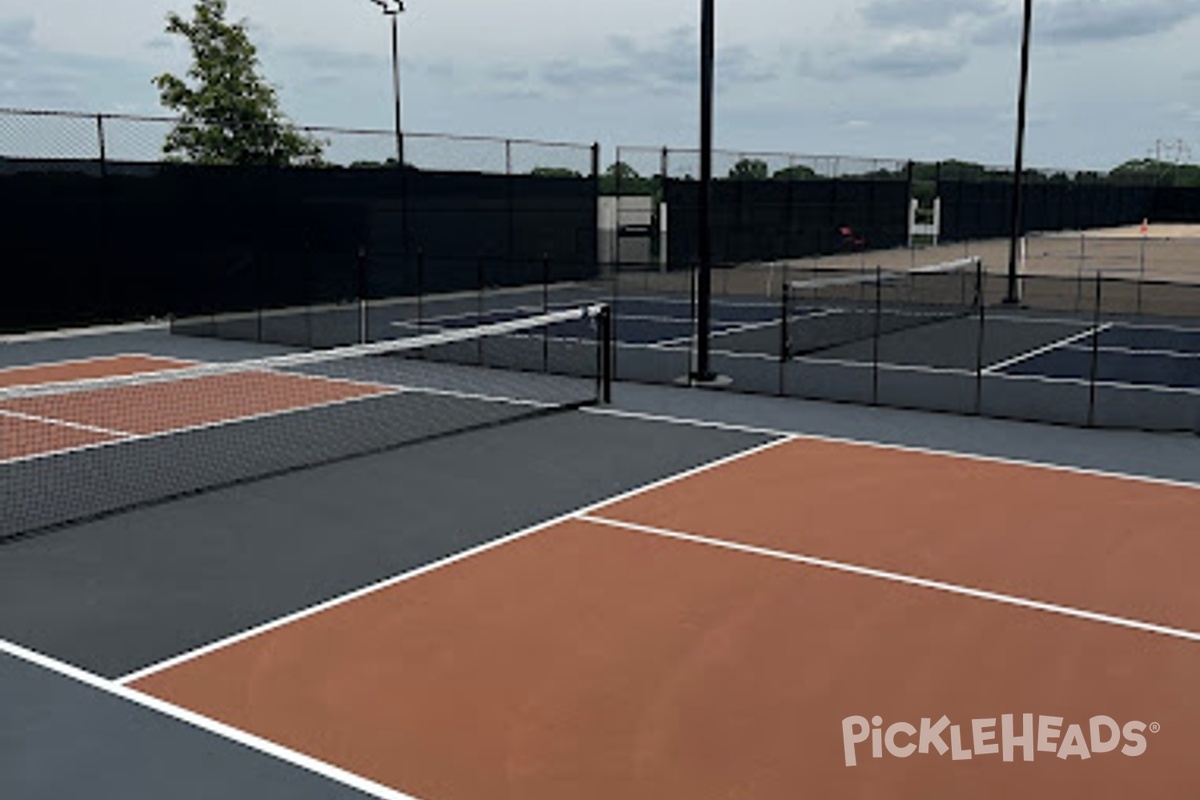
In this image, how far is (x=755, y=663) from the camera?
7934mm

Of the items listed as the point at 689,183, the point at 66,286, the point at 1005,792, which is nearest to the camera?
the point at 1005,792

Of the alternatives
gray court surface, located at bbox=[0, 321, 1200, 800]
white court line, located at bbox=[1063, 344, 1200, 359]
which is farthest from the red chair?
gray court surface, located at bbox=[0, 321, 1200, 800]

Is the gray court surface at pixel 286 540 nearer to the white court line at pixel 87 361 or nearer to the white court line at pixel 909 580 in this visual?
the white court line at pixel 909 580

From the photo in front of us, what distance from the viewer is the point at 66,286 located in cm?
2642

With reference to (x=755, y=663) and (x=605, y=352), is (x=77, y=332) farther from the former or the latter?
(x=755, y=663)

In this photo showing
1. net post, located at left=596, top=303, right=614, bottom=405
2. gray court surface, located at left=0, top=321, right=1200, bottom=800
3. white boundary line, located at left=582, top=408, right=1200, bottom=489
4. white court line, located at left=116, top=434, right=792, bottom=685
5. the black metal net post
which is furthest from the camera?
the black metal net post

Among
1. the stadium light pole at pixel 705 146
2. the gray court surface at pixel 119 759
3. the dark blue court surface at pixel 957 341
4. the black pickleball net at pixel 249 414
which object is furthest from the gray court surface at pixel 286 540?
the dark blue court surface at pixel 957 341

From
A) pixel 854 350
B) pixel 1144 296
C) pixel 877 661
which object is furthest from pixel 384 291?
pixel 877 661

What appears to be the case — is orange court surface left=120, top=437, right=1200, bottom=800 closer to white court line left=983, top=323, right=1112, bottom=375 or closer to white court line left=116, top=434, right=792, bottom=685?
white court line left=116, top=434, right=792, bottom=685

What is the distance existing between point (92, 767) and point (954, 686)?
5.03 meters

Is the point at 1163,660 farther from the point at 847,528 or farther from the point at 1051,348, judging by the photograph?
the point at 1051,348

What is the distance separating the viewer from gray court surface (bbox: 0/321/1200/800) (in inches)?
262

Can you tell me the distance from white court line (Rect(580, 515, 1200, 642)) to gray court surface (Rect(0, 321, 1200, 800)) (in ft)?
4.00

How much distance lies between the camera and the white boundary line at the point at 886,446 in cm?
1321
